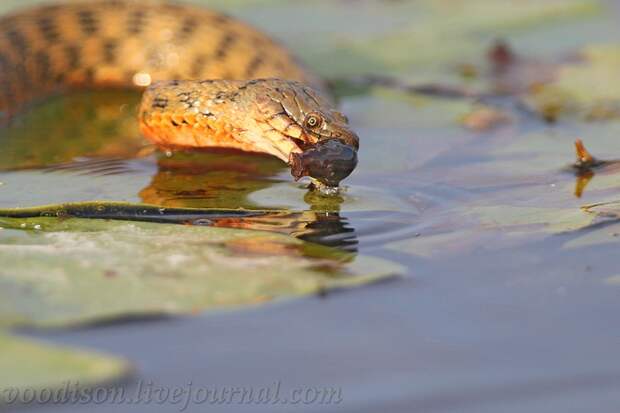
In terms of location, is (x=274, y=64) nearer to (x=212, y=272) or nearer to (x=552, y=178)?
(x=552, y=178)

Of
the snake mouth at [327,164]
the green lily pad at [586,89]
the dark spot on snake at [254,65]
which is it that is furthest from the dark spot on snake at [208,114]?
the green lily pad at [586,89]

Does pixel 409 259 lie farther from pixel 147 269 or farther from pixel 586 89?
pixel 586 89

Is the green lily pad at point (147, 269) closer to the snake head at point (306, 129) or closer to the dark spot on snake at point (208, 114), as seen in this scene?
the snake head at point (306, 129)

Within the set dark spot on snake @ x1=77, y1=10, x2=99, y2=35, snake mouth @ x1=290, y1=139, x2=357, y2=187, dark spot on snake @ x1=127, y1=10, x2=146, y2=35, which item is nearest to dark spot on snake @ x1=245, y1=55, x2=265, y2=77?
dark spot on snake @ x1=127, y1=10, x2=146, y2=35

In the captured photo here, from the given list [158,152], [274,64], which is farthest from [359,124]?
[158,152]

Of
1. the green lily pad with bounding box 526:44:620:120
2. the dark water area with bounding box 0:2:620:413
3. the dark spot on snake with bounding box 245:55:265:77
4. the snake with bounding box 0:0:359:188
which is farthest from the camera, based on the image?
the dark spot on snake with bounding box 245:55:265:77

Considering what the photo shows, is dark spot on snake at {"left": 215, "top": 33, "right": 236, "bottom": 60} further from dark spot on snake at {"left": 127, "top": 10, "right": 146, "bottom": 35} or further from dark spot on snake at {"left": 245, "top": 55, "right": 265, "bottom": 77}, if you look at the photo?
dark spot on snake at {"left": 127, "top": 10, "right": 146, "bottom": 35}

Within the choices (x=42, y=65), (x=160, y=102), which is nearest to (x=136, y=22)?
(x=42, y=65)
